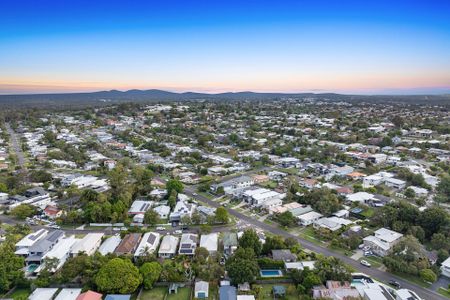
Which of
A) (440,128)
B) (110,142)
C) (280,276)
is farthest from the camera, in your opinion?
(440,128)

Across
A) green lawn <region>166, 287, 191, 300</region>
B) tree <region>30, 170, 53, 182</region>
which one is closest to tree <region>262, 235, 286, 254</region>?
green lawn <region>166, 287, 191, 300</region>

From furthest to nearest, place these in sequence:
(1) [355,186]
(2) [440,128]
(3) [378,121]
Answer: (3) [378,121] → (2) [440,128] → (1) [355,186]

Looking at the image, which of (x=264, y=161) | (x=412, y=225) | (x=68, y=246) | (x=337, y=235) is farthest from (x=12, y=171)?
(x=412, y=225)

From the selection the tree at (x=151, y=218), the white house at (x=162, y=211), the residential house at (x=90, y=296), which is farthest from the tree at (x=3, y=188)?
the residential house at (x=90, y=296)

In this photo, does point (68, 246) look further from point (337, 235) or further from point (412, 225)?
point (412, 225)

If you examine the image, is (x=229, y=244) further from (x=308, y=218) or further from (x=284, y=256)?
(x=308, y=218)

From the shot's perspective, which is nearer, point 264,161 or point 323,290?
point 323,290

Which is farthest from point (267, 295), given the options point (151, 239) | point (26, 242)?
point (26, 242)
